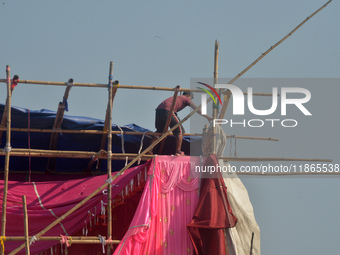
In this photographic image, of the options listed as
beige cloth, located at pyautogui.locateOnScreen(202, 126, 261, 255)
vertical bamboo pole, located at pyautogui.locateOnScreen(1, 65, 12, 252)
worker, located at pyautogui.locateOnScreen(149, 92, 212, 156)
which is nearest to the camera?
vertical bamboo pole, located at pyautogui.locateOnScreen(1, 65, 12, 252)

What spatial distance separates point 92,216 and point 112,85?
5.80 ft

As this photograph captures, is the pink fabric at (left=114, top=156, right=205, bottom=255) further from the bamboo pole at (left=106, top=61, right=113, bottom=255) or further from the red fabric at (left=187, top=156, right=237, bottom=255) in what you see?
the bamboo pole at (left=106, top=61, right=113, bottom=255)

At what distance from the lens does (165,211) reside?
9008mm

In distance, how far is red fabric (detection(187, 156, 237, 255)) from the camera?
342 inches

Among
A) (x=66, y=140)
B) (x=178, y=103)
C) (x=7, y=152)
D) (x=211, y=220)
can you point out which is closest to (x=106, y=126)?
(x=66, y=140)

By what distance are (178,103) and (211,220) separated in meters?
2.00

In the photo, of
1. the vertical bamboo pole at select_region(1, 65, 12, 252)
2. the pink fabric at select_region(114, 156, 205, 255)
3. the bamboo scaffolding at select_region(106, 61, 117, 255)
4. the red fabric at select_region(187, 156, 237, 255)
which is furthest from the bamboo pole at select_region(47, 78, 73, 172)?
the red fabric at select_region(187, 156, 237, 255)

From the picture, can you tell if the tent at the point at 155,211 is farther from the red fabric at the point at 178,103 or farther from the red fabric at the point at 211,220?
the red fabric at the point at 178,103

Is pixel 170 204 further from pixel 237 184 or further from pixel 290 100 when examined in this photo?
pixel 290 100

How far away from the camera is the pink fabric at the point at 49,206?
9062 mm

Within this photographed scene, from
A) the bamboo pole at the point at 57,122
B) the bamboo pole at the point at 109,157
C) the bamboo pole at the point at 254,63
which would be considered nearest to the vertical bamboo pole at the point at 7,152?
the bamboo pole at the point at 57,122

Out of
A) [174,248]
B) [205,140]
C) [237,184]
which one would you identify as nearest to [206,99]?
[205,140]

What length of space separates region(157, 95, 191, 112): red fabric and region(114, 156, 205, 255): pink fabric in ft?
3.07

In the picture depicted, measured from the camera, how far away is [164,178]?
9.19m
